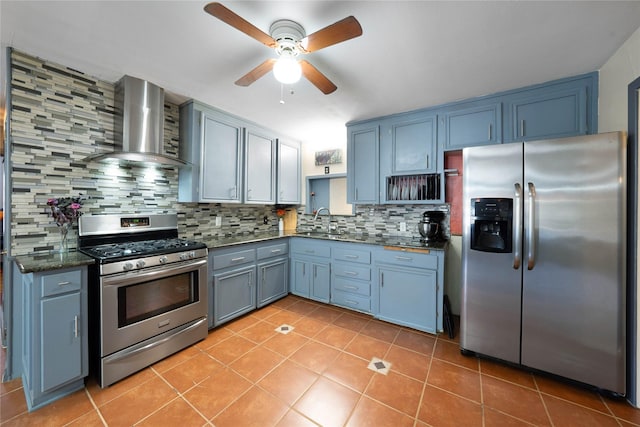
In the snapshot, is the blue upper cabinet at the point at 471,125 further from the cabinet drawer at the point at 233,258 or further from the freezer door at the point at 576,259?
the cabinet drawer at the point at 233,258

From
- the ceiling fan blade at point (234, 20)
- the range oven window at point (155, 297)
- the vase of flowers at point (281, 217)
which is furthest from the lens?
the vase of flowers at point (281, 217)

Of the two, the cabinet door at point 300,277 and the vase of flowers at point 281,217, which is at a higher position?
the vase of flowers at point 281,217

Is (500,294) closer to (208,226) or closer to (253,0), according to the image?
(253,0)

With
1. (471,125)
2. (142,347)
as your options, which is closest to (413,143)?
(471,125)

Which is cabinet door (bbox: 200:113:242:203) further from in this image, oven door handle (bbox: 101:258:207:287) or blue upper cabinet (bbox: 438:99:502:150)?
blue upper cabinet (bbox: 438:99:502:150)

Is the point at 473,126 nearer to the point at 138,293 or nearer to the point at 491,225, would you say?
the point at 491,225

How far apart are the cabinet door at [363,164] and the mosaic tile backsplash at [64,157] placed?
6.79 feet

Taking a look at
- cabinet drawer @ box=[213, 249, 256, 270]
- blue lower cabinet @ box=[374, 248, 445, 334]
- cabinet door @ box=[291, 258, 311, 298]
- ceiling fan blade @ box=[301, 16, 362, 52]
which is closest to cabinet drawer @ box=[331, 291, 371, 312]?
blue lower cabinet @ box=[374, 248, 445, 334]

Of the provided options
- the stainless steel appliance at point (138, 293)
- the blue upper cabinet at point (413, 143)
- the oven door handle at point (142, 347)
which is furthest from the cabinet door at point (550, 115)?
the oven door handle at point (142, 347)

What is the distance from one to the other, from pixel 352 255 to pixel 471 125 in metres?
1.84

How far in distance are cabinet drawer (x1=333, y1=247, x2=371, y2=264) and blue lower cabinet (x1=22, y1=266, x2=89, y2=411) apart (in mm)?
2234

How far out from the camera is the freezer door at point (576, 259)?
5.27ft

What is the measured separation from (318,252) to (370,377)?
1551 mm

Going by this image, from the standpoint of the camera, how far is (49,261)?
1619mm
